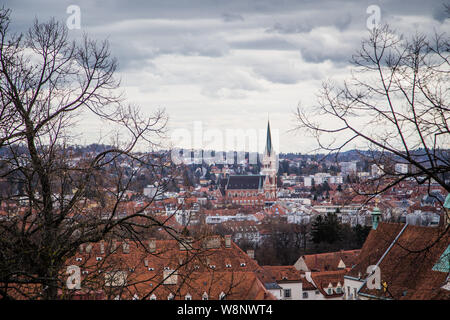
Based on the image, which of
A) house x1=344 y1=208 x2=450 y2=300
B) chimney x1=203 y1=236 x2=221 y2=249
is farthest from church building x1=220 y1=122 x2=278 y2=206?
chimney x1=203 y1=236 x2=221 y2=249

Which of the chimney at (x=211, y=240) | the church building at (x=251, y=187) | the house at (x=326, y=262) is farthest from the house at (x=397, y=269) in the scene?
the church building at (x=251, y=187)

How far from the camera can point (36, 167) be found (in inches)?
236

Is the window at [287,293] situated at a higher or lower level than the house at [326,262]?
lower

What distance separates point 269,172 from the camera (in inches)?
5645

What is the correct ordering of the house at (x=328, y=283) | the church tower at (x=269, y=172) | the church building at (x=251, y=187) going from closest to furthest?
the house at (x=328, y=283)
the church tower at (x=269, y=172)
the church building at (x=251, y=187)

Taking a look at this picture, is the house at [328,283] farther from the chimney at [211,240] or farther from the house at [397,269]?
the chimney at [211,240]

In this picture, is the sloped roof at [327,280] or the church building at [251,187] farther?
the church building at [251,187]

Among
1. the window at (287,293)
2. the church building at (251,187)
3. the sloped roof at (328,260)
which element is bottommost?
the window at (287,293)

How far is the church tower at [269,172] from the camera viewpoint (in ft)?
448

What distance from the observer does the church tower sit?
136 metres

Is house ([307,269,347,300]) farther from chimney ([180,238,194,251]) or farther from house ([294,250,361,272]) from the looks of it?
chimney ([180,238,194,251])

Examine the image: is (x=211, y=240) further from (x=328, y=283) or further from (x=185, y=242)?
(x=328, y=283)

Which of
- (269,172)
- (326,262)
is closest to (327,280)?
(326,262)

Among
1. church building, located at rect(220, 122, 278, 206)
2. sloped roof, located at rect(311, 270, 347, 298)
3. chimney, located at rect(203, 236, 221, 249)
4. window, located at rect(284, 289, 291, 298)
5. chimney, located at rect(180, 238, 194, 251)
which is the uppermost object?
chimney, located at rect(180, 238, 194, 251)
